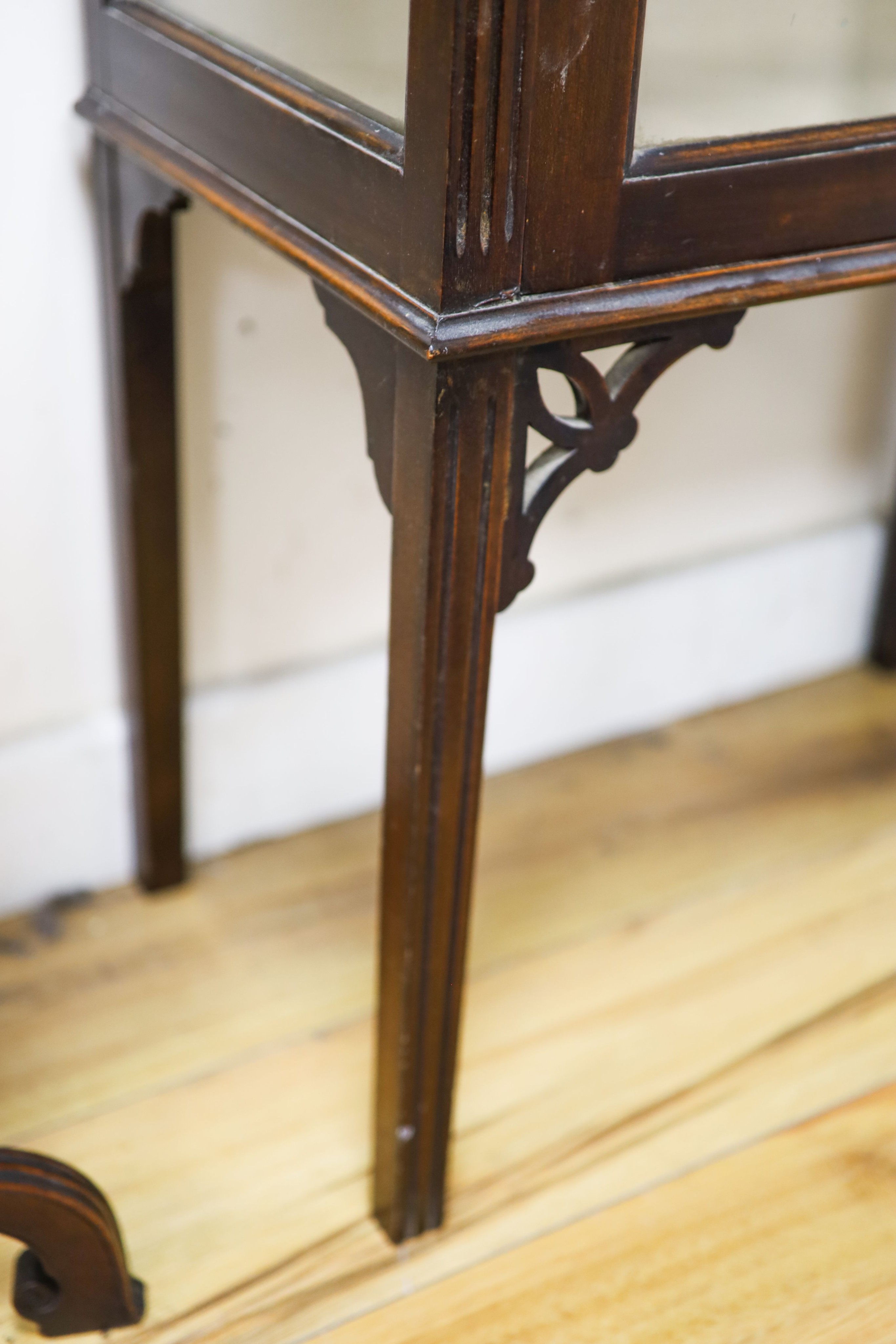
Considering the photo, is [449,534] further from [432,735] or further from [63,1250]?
[63,1250]

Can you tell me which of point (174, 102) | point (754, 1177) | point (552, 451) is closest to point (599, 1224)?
point (754, 1177)

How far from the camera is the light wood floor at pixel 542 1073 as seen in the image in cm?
95

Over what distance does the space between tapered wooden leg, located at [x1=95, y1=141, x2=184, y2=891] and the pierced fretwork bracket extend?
0.38 metres

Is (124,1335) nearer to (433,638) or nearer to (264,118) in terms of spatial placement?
(433,638)

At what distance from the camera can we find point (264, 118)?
753 mm

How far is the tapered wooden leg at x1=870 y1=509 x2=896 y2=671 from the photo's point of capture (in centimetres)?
163

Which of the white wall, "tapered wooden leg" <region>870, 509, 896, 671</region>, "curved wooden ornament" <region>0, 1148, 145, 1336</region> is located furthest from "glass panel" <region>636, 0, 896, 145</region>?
"tapered wooden leg" <region>870, 509, 896, 671</region>

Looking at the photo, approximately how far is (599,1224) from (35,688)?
625 mm

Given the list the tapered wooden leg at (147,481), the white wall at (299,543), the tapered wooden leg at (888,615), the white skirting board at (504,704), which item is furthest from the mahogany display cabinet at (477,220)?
the tapered wooden leg at (888,615)

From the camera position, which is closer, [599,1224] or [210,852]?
[599,1224]

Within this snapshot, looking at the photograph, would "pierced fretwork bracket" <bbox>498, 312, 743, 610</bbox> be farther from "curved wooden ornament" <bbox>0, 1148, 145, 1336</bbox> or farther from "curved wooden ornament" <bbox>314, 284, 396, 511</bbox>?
"curved wooden ornament" <bbox>0, 1148, 145, 1336</bbox>

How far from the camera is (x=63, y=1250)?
0.86 m

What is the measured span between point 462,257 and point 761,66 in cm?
20

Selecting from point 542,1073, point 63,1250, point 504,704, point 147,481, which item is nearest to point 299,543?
point 147,481
